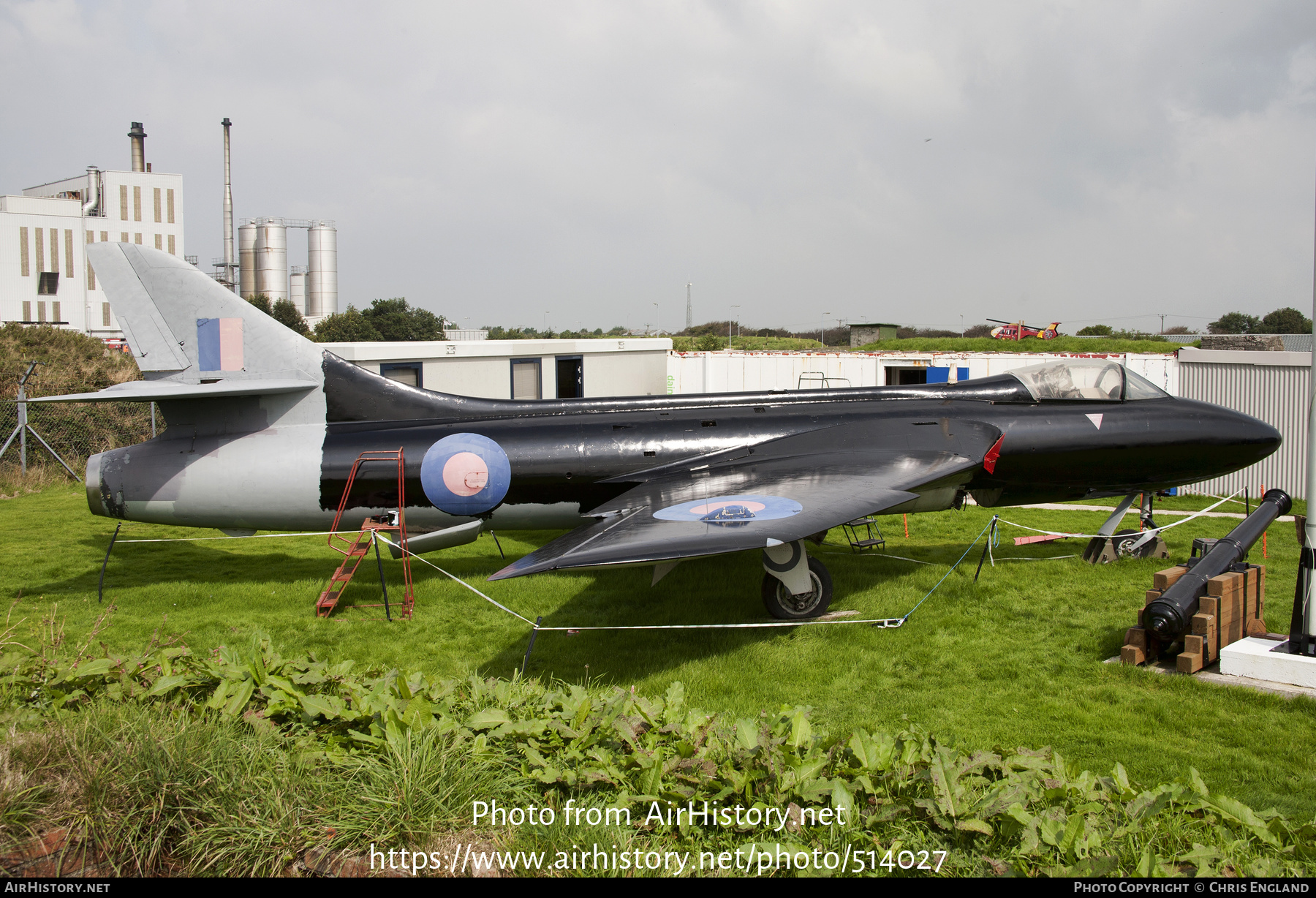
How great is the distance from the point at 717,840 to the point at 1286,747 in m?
4.84

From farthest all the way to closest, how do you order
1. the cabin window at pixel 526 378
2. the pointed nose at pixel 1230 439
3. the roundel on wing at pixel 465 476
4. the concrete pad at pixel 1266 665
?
the cabin window at pixel 526 378, the pointed nose at pixel 1230 439, the roundel on wing at pixel 465 476, the concrete pad at pixel 1266 665

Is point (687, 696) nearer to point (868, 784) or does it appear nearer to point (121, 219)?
point (868, 784)

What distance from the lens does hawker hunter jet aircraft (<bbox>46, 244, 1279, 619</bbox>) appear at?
10.8 meters

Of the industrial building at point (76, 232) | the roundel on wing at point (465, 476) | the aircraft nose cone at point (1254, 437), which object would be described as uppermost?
the industrial building at point (76, 232)

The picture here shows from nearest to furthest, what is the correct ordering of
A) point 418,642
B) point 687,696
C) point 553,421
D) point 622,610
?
1. point 687,696
2. point 418,642
3. point 622,610
4. point 553,421

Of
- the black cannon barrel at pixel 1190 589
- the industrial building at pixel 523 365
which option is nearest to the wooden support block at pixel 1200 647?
the black cannon barrel at pixel 1190 589

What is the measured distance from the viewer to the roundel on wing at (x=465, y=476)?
10.7 meters

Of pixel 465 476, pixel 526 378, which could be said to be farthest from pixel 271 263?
pixel 465 476

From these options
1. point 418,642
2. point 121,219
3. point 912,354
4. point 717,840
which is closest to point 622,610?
point 418,642

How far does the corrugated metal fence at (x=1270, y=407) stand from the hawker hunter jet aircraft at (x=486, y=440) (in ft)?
24.5

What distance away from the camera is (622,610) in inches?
408

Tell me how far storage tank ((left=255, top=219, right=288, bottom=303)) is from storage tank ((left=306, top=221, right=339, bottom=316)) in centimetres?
310

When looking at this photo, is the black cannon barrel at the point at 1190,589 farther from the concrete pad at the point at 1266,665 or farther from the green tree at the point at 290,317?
the green tree at the point at 290,317

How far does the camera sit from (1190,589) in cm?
793
